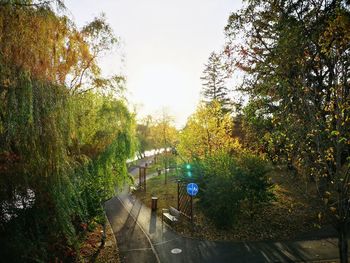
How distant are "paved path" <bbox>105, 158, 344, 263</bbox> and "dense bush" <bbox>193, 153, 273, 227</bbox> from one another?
1.68 metres

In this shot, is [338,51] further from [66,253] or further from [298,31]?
[66,253]

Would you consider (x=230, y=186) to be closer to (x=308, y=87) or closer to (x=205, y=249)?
(x=205, y=249)

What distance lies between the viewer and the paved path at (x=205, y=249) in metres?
10.7

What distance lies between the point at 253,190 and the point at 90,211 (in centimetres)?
817

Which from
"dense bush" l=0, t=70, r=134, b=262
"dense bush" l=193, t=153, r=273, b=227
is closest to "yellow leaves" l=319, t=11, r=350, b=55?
"dense bush" l=193, t=153, r=273, b=227

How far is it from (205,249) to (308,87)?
7.68 m

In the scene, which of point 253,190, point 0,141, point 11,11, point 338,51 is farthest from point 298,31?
point 0,141

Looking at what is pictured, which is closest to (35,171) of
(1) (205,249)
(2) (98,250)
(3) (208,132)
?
(2) (98,250)

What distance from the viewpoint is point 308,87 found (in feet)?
28.4

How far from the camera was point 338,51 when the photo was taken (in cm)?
788

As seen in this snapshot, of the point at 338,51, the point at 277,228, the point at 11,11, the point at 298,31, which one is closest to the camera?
the point at 11,11

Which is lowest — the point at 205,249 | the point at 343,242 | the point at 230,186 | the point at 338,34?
the point at 205,249

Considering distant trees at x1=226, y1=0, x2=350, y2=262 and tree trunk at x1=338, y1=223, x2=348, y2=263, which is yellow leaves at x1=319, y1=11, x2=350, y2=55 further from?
tree trunk at x1=338, y1=223, x2=348, y2=263

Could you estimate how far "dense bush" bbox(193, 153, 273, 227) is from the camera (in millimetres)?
13250
